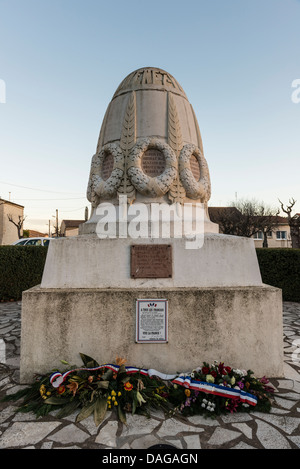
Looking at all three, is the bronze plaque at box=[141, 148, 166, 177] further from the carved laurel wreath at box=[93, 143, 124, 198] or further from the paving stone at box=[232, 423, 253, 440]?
the paving stone at box=[232, 423, 253, 440]

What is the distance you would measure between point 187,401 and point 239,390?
0.56m

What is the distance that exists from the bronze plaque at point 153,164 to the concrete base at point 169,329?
1963mm

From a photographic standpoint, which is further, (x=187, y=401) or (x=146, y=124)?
(x=146, y=124)

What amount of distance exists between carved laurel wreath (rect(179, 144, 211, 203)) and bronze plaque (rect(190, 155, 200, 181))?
0.05 metres

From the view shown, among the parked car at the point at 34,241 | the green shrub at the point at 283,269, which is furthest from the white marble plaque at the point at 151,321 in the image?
the parked car at the point at 34,241

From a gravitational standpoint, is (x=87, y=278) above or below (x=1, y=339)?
above

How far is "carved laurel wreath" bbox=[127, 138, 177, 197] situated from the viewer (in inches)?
173

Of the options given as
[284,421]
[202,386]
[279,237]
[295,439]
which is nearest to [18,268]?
[202,386]

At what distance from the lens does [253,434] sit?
250 cm

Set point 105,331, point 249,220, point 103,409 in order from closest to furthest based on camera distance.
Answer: point 103,409 < point 105,331 < point 249,220

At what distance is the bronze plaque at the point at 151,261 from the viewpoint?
149 inches

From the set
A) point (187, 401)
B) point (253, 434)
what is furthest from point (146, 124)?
point (253, 434)

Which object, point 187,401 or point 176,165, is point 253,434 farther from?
point 176,165

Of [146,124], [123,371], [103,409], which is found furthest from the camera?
[146,124]
